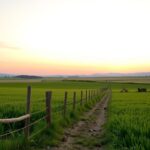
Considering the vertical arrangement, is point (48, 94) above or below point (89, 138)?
above

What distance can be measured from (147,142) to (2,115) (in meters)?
10.1

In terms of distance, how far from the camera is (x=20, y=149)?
31.9 feet

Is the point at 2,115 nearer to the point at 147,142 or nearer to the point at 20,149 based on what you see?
the point at 20,149

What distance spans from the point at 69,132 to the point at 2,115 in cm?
520

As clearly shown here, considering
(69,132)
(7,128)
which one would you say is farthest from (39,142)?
(7,128)

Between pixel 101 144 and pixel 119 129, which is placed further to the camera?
pixel 119 129

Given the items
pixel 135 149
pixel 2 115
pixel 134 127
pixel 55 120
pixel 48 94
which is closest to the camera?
pixel 135 149

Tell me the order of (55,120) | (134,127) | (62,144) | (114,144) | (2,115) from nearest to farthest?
(114,144), (62,144), (134,127), (55,120), (2,115)

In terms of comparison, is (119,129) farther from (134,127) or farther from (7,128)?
(7,128)

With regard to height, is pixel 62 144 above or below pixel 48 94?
below

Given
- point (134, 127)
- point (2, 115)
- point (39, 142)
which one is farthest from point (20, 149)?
point (2, 115)

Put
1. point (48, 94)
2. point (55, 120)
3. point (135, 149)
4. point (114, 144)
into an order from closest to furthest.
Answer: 1. point (135, 149)
2. point (114, 144)
3. point (48, 94)
4. point (55, 120)

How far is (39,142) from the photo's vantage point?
11148 millimetres

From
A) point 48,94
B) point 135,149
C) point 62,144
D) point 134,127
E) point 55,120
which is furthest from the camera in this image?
→ point 55,120
